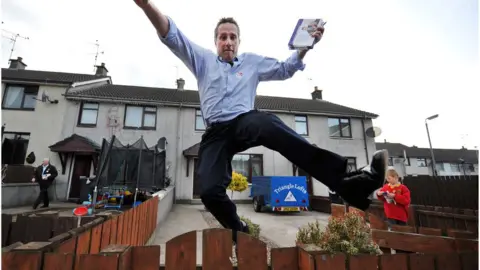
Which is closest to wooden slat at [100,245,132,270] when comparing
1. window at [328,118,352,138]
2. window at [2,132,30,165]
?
window at [2,132,30,165]

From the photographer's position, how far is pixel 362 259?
4.33 feet

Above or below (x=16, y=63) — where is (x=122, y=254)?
below

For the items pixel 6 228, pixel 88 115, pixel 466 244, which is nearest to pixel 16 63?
pixel 88 115

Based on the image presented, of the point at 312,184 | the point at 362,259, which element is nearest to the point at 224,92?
the point at 362,259

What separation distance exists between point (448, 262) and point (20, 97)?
18.2 m

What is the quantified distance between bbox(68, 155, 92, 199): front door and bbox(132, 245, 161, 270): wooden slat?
13.8 meters

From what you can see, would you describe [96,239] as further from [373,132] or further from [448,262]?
[373,132]

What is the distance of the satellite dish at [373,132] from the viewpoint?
51.0 feet

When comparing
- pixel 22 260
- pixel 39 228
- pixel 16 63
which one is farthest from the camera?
pixel 16 63

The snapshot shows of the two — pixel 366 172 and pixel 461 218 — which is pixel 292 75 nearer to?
pixel 366 172

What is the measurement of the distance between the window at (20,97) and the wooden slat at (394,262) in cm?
1704

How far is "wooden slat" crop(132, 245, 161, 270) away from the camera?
1.29 m

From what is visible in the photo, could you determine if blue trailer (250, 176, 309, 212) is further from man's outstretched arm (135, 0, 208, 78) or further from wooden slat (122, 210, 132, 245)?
man's outstretched arm (135, 0, 208, 78)

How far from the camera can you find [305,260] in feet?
4.20
